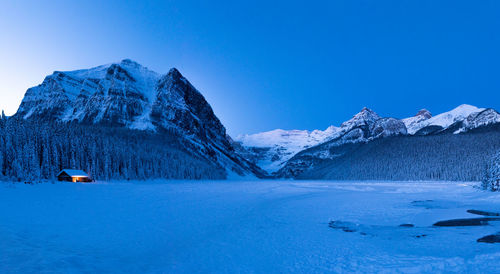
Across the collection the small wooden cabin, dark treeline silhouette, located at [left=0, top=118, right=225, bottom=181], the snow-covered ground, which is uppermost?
dark treeline silhouette, located at [left=0, top=118, right=225, bottom=181]

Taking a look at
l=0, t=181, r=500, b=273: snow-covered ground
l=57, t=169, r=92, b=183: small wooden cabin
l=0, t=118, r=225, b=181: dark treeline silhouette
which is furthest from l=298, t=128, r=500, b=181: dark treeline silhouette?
l=57, t=169, r=92, b=183: small wooden cabin

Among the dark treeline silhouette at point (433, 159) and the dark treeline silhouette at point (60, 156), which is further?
the dark treeline silhouette at point (433, 159)

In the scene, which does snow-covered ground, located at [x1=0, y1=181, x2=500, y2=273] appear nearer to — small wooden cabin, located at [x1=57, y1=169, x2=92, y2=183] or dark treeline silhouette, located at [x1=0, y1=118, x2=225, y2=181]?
small wooden cabin, located at [x1=57, y1=169, x2=92, y2=183]

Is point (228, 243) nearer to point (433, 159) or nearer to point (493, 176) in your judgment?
point (493, 176)

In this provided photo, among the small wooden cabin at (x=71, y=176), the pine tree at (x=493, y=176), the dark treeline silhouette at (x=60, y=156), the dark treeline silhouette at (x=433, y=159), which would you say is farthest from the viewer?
the dark treeline silhouette at (x=433, y=159)

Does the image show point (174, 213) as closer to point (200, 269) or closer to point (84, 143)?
point (200, 269)

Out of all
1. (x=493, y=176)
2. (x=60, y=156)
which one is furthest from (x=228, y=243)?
(x=60, y=156)

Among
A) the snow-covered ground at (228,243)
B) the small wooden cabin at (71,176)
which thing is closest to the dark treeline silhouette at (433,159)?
the snow-covered ground at (228,243)

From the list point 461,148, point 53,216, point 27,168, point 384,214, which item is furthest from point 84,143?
point 461,148

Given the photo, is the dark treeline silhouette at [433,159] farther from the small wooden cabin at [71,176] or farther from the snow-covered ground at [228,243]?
the small wooden cabin at [71,176]

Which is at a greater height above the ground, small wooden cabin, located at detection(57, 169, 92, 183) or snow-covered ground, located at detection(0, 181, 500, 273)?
small wooden cabin, located at detection(57, 169, 92, 183)

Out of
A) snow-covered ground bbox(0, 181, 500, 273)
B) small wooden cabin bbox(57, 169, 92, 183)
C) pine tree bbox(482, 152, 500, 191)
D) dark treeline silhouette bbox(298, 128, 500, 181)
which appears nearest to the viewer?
snow-covered ground bbox(0, 181, 500, 273)

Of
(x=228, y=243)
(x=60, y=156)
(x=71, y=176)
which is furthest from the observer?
(x=60, y=156)

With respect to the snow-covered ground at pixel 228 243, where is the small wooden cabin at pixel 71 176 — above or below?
above
